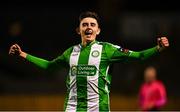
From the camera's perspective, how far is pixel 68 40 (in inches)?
706

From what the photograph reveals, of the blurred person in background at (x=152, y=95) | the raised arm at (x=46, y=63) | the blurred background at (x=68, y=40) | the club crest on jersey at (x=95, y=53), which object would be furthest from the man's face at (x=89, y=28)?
the blurred background at (x=68, y=40)

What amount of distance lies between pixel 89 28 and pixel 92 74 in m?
0.48

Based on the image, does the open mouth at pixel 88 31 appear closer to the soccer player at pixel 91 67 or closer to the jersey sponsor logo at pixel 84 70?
the soccer player at pixel 91 67

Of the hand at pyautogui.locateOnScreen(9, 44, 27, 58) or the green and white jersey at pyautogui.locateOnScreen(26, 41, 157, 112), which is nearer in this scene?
the green and white jersey at pyautogui.locateOnScreen(26, 41, 157, 112)

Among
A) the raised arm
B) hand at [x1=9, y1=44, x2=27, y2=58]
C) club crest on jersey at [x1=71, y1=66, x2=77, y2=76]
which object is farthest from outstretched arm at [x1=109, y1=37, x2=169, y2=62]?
hand at [x1=9, y1=44, x2=27, y2=58]

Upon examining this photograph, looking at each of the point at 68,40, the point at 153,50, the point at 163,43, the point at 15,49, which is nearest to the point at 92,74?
the point at 153,50

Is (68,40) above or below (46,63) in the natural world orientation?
above

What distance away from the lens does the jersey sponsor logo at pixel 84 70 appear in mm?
6859

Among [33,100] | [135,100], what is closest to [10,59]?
[33,100]

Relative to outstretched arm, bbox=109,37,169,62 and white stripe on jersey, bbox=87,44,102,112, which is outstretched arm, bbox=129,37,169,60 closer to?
outstretched arm, bbox=109,37,169,62

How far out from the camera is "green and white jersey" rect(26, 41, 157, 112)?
6.82m

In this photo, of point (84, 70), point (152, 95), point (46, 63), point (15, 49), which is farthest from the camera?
point (152, 95)

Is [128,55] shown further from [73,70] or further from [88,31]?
[73,70]

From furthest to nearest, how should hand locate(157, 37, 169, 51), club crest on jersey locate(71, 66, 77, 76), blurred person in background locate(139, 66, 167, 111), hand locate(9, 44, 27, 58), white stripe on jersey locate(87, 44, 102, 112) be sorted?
blurred person in background locate(139, 66, 167, 111), hand locate(9, 44, 27, 58), club crest on jersey locate(71, 66, 77, 76), white stripe on jersey locate(87, 44, 102, 112), hand locate(157, 37, 169, 51)
